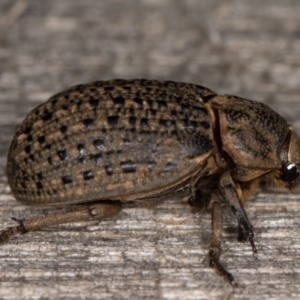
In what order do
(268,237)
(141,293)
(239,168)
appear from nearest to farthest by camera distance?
(141,293) → (268,237) → (239,168)

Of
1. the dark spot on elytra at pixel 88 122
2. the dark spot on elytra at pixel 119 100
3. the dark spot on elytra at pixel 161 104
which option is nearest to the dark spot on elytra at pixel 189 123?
the dark spot on elytra at pixel 161 104

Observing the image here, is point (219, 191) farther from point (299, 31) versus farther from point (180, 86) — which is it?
point (299, 31)

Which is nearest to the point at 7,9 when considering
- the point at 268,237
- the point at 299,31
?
the point at 299,31

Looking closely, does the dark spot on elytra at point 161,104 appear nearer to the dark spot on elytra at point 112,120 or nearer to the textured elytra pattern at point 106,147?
the textured elytra pattern at point 106,147

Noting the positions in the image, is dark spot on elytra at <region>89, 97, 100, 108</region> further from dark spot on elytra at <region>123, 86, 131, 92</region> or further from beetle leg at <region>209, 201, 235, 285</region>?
beetle leg at <region>209, 201, 235, 285</region>

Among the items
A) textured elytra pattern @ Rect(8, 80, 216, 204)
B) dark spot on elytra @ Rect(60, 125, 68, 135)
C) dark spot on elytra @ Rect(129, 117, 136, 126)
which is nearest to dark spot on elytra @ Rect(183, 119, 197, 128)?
textured elytra pattern @ Rect(8, 80, 216, 204)

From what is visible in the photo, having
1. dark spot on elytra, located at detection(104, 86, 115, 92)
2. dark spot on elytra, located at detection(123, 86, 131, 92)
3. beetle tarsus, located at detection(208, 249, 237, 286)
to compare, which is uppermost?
dark spot on elytra, located at detection(123, 86, 131, 92)

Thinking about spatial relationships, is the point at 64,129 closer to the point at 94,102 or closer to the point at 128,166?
the point at 94,102
